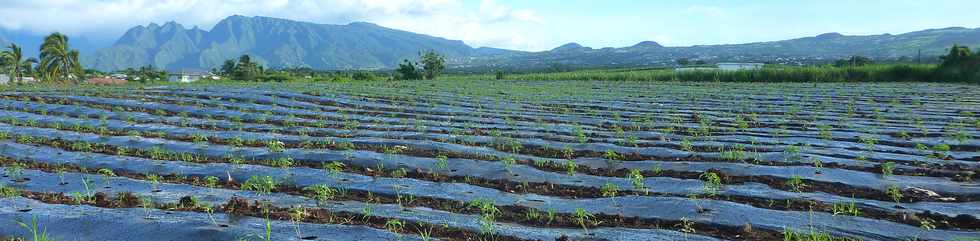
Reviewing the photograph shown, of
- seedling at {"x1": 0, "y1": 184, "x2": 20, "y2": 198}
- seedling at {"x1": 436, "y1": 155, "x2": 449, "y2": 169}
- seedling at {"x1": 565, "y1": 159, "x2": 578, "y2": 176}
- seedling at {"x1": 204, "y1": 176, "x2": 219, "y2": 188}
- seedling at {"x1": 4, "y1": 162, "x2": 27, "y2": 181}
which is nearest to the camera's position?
seedling at {"x1": 0, "y1": 184, "x2": 20, "y2": 198}

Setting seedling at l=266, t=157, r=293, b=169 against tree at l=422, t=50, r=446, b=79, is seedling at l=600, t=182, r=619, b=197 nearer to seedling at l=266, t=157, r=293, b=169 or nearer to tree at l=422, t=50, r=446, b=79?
seedling at l=266, t=157, r=293, b=169

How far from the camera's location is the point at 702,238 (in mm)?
3816

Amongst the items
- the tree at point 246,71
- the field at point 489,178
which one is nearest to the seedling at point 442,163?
the field at point 489,178

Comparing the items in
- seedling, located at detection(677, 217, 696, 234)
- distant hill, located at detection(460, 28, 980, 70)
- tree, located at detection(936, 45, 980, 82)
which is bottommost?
seedling, located at detection(677, 217, 696, 234)

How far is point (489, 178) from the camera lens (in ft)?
18.9

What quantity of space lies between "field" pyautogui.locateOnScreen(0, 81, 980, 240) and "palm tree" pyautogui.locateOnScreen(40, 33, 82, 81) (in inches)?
1236

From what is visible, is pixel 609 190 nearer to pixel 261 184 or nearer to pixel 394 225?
pixel 394 225

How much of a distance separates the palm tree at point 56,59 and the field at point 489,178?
31391 mm

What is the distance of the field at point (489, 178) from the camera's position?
13.3 ft

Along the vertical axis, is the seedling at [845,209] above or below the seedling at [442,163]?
below

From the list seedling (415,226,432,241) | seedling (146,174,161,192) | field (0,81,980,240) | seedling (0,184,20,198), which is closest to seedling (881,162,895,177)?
field (0,81,980,240)

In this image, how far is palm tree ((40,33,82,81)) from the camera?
37781mm

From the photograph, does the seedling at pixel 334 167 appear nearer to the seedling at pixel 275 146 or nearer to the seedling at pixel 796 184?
the seedling at pixel 275 146

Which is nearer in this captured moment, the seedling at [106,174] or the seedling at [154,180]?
the seedling at [154,180]
